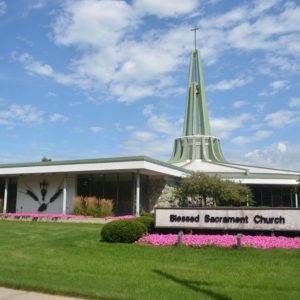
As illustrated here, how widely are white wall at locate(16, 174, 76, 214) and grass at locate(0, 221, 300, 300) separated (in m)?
17.4

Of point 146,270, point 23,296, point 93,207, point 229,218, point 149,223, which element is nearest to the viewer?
point 23,296

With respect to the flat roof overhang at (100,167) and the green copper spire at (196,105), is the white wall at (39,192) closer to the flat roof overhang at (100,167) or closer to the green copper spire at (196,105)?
the flat roof overhang at (100,167)

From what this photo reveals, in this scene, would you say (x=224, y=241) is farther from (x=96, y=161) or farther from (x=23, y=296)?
(x=96, y=161)

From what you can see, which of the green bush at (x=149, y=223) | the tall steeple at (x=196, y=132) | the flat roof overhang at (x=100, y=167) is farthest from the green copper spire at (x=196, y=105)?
the green bush at (x=149, y=223)

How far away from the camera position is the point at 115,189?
31.4 meters

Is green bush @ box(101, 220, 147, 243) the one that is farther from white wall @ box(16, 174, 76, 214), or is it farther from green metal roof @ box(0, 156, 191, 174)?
white wall @ box(16, 174, 76, 214)

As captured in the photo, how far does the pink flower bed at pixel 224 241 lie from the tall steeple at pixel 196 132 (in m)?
35.3

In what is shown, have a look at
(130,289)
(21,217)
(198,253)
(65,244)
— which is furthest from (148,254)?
(21,217)

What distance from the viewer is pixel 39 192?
34.0m

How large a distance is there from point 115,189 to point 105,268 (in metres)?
21.3

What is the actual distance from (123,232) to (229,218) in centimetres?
366

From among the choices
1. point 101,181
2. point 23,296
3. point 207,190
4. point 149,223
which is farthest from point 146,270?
point 101,181

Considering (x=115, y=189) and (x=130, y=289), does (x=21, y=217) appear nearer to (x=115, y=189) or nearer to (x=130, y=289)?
(x=115, y=189)

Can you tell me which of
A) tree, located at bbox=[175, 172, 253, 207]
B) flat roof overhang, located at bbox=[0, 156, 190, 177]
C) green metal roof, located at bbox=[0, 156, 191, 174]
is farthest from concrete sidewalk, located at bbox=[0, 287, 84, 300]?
tree, located at bbox=[175, 172, 253, 207]
